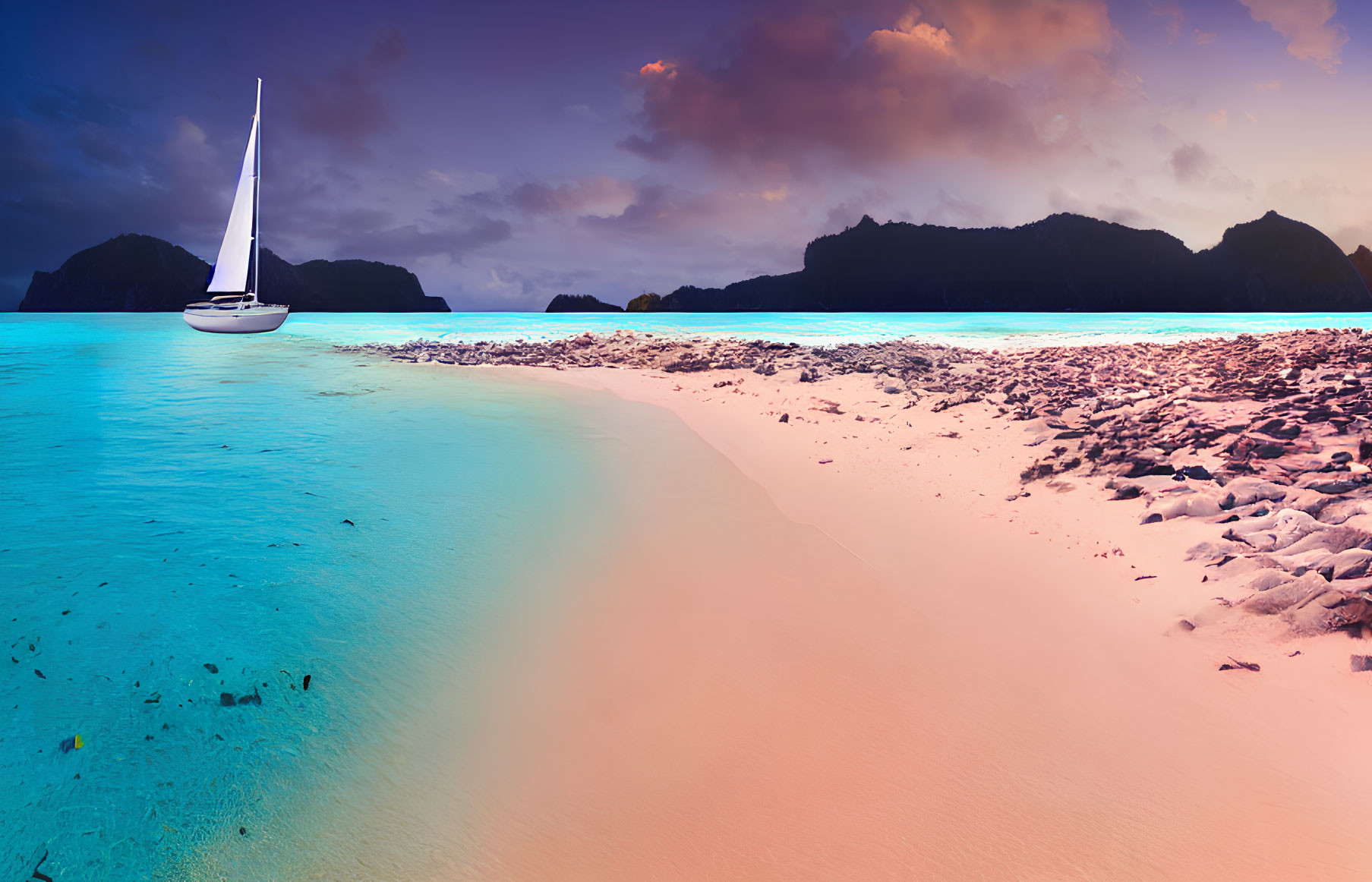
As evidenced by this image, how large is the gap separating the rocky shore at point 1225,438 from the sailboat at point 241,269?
31.3 meters

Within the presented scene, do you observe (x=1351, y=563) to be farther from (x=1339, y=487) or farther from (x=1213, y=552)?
(x=1339, y=487)

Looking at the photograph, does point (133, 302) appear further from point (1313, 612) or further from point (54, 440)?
point (1313, 612)

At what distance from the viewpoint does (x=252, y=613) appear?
3.97m

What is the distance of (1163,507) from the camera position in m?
4.90

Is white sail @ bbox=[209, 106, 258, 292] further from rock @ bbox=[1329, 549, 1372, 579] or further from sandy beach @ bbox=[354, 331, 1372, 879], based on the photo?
rock @ bbox=[1329, 549, 1372, 579]

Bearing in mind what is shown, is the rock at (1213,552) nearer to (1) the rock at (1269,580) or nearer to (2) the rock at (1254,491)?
(1) the rock at (1269,580)

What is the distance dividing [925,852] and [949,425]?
7065 mm

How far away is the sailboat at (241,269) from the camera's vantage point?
3244 centimetres

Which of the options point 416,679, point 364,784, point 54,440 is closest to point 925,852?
point 364,784

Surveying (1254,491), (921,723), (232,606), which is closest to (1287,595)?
(1254,491)

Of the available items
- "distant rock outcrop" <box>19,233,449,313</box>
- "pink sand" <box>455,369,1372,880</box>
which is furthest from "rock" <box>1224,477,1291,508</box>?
"distant rock outcrop" <box>19,233,449,313</box>

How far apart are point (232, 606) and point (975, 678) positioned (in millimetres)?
4623

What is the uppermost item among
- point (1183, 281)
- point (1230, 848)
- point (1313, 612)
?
point (1183, 281)

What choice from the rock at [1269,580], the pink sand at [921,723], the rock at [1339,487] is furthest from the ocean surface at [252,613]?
the rock at [1339,487]
